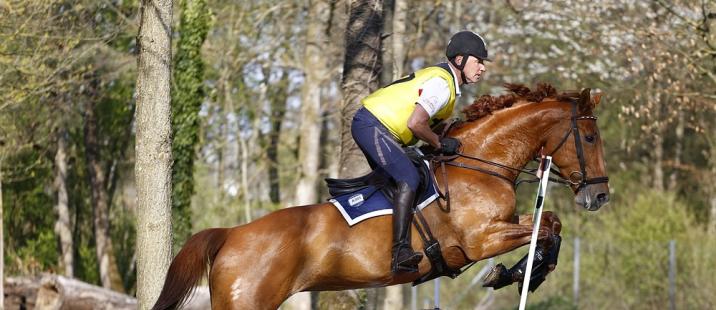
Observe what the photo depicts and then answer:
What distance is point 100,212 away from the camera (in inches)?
989

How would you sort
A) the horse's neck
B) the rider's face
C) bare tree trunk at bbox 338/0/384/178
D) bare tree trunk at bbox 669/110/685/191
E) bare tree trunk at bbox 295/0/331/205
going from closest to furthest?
1. the rider's face
2. the horse's neck
3. bare tree trunk at bbox 338/0/384/178
4. bare tree trunk at bbox 295/0/331/205
5. bare tree trunk at bbox 669/110/685/191

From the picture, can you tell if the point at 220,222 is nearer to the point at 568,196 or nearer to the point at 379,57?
the point at 568,196

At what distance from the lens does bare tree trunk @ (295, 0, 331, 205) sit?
2077 cm

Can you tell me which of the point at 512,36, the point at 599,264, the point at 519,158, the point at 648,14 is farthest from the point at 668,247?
the point at 519,158

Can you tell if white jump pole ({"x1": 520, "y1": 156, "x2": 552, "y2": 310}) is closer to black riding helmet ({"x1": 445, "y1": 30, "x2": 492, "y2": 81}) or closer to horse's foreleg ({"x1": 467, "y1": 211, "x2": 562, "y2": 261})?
horse's foreleg ({"x1": 467, "y1": 211, "x2": 562, "y2": 261})

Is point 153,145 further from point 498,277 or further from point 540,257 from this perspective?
point 540,257

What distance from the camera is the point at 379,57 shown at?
37.7 ft

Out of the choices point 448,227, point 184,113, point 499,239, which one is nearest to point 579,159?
point 499,239

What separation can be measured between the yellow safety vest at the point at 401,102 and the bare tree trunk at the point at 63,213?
16506 millimetres

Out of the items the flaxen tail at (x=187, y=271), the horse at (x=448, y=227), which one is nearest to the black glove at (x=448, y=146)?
the horse at (x=448, y=227)

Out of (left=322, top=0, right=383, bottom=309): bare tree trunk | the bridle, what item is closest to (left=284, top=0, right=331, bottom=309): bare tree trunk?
(left=322, top=0, right=383, bottom=309): bare tree trunk

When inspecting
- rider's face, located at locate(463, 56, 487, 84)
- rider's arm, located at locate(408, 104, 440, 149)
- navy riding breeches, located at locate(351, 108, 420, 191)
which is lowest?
navy riding breeches, located at locate(351, 108, 420, 191)

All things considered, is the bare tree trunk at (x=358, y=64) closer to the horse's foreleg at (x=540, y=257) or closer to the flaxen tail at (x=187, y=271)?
the horse's foreleg at (x=540, y=257)

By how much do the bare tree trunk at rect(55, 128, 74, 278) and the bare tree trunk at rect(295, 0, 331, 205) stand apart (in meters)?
5.98
